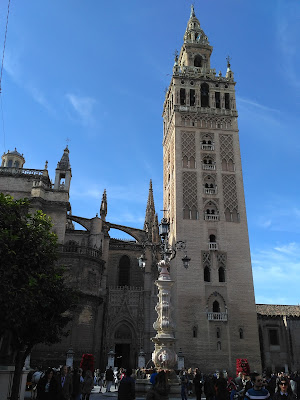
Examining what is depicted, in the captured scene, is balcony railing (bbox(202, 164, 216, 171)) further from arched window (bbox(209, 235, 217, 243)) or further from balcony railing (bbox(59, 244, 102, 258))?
balcony railing (bbox(59, 244, 102, 258))

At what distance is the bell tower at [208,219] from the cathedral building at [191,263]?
0.08m

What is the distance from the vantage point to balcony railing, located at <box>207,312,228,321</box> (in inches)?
1198

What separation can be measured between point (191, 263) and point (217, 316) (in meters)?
4.75

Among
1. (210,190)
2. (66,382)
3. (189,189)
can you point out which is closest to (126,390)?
(66,382)

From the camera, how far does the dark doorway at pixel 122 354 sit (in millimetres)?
31297

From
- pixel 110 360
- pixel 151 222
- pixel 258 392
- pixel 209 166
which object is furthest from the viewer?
pixel 151 222

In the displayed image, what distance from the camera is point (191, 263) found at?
3195cm

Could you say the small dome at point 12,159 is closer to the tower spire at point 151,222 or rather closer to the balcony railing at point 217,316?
the tower spire at point 151,222

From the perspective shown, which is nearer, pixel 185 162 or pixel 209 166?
pixel 185 162

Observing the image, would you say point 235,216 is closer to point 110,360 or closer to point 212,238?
point 212,238

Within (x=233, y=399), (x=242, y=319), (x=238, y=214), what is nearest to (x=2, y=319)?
(x=233, y=399)

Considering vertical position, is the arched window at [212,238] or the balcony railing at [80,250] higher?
the arched window at [212,238]

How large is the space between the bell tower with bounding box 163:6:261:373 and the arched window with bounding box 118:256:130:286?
18.1ft

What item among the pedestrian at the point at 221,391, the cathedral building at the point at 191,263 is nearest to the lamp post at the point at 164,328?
the pedestrian at the point at 221,391
